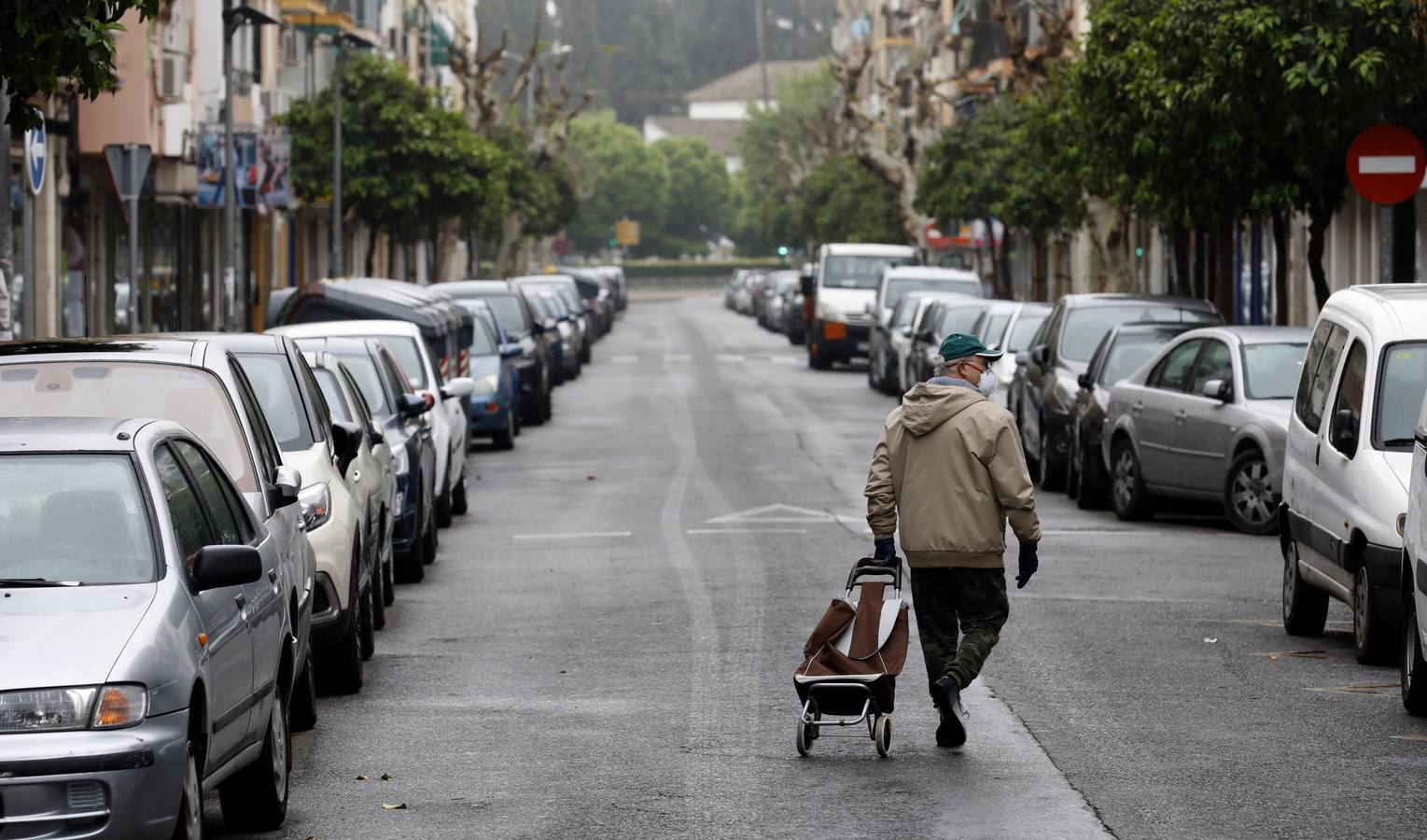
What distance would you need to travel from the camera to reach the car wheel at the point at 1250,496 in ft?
57.4

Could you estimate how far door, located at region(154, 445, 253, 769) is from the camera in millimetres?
7137

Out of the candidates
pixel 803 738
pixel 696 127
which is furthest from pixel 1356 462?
pixel 696 127

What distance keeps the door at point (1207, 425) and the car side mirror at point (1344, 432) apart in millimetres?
5812

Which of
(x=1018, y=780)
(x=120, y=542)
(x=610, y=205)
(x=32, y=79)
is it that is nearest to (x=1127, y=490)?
(x=32, y=79)

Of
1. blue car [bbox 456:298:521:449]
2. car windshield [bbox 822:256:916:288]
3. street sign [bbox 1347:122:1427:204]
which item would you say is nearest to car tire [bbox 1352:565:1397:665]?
street sign [bbox 1347:122:1427:204]

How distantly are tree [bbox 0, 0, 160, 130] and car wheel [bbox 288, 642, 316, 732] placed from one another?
4.40 meters

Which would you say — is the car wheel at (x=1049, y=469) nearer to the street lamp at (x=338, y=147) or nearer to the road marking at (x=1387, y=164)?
the road marking at (x=1387, y=164)

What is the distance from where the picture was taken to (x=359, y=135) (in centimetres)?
5538

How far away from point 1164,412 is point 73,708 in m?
13.0

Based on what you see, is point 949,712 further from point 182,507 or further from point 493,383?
point 493,383

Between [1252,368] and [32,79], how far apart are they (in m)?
8.82

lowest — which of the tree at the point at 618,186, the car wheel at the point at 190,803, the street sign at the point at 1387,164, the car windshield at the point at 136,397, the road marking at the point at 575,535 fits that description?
the road marking at the point at 575,535

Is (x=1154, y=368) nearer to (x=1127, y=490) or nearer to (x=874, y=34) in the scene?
(x=1127, y=490)

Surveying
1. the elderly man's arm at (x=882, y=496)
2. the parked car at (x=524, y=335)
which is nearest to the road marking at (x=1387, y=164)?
the elderly man's arm at (x=882, y=496)
